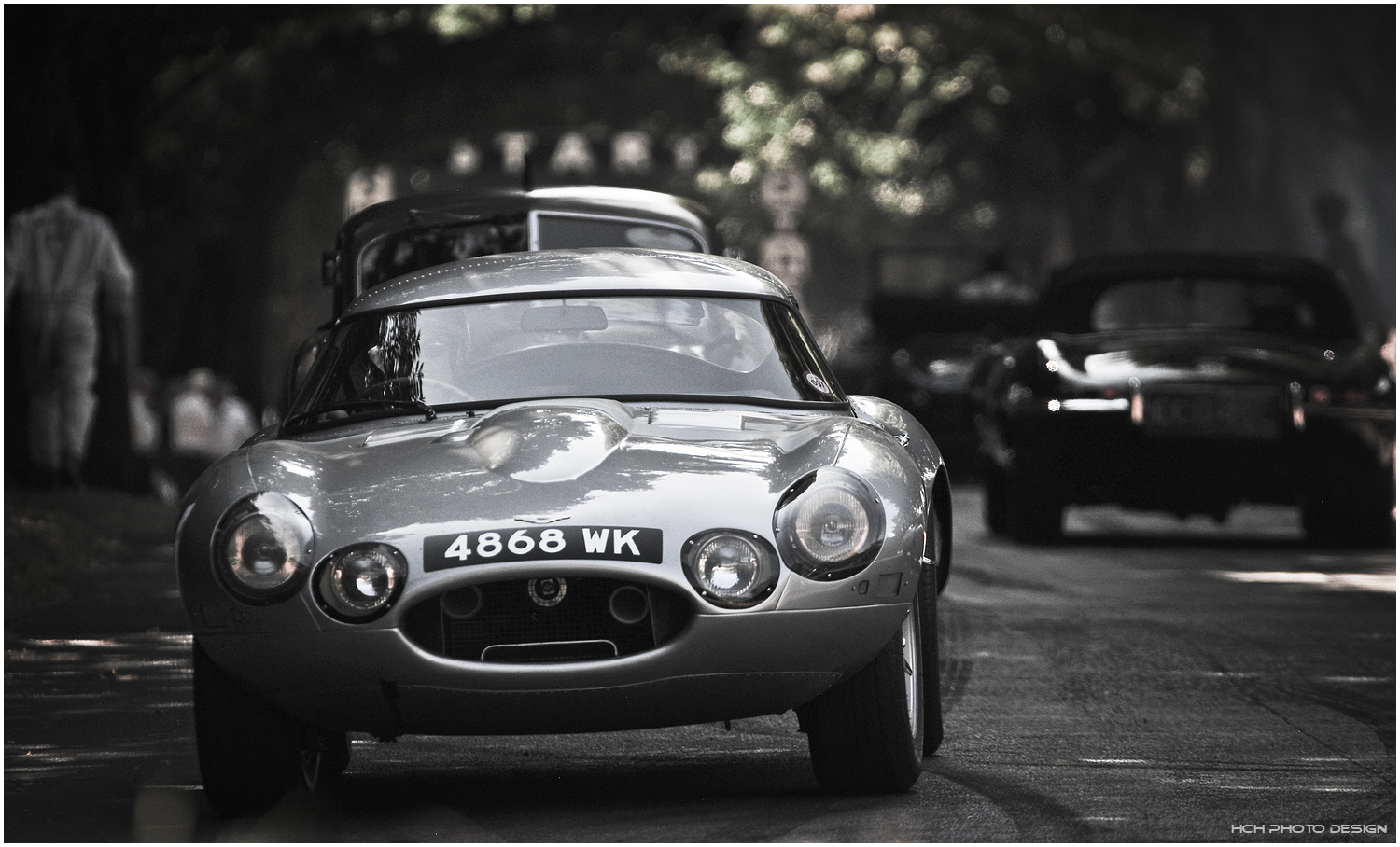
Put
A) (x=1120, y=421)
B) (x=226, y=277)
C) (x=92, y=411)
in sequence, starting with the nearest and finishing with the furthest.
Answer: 1. (x=1120, y=421)
2. (x=92, y=411)
3. (x=226, y=277)

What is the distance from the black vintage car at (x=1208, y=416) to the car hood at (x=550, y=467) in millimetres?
6633

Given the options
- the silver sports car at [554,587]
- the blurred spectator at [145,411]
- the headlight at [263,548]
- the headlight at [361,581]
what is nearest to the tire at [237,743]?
the silver sports car at [554,587]

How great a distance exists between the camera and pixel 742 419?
5.95 meters

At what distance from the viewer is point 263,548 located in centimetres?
530

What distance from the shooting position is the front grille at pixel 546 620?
523cm

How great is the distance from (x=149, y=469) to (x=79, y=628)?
853cm

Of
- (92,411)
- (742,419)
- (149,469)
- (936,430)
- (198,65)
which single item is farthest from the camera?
(198,65)

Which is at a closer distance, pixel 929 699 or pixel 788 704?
pixel 788 704

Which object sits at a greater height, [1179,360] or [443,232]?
[443,232]

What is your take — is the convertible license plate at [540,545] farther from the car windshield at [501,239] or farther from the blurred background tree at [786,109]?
the blurred background tree at [786,109]

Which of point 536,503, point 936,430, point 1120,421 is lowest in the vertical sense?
point 936,430

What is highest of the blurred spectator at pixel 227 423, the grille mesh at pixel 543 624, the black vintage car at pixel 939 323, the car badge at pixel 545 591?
the car badge at pixel 545 591

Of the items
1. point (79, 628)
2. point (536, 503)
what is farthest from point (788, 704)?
point (79, 628)

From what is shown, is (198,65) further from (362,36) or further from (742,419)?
(742,419)
